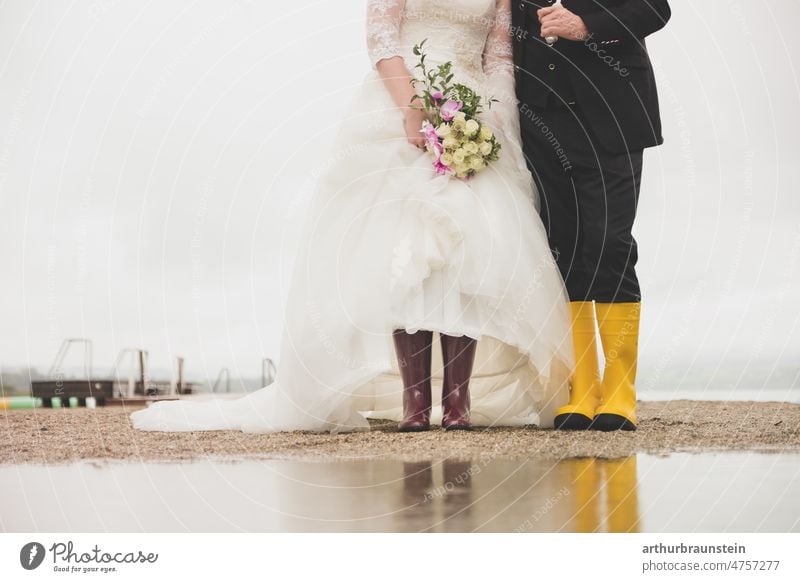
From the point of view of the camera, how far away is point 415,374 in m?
3.24

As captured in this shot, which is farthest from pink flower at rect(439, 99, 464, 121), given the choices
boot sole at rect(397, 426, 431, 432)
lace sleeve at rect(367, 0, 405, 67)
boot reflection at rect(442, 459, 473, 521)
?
boot reflection at rect(442, 459, 473, 521)

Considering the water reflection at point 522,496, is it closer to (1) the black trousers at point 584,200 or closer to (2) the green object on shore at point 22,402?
(1) the black trousers at point 584,200

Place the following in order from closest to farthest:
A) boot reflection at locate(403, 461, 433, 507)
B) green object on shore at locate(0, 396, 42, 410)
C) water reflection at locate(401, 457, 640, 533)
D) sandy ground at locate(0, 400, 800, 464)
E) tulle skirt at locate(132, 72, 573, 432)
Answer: water reflection at locate(401, 457, 640, 533)
boot reflection at locate(403, 461, 433, 507)
sandy ground at locate(0, 400, 800, 464)
tulle skirt at locate(132, 72, 573, 432)
green object on shore at locate(0, 396, 42, 410)

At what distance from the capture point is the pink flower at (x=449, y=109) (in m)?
3.34

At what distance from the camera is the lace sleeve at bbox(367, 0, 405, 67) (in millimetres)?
3459

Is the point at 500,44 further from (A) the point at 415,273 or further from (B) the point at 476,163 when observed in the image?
(A) the point at 415,273

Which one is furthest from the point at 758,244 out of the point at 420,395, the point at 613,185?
the point at 420,395

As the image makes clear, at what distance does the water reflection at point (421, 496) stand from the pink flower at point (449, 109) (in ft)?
4.29

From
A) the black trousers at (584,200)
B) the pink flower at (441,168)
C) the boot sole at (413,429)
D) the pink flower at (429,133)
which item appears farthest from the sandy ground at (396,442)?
the pink flower at (429,133)

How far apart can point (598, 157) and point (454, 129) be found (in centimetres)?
53

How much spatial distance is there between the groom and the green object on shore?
9.07 feet

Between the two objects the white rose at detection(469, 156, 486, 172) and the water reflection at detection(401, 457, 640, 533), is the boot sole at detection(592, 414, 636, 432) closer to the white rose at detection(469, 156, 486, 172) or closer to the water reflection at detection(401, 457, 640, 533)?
the water reflection at detection(401, 457, 640, 533)

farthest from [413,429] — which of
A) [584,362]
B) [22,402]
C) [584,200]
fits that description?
[22,402]
